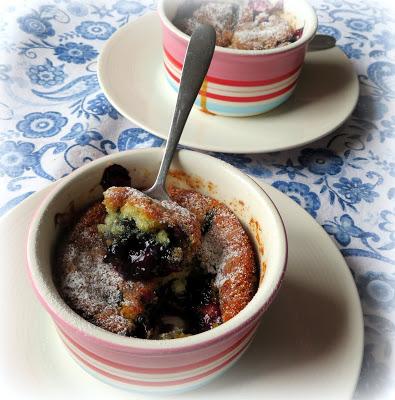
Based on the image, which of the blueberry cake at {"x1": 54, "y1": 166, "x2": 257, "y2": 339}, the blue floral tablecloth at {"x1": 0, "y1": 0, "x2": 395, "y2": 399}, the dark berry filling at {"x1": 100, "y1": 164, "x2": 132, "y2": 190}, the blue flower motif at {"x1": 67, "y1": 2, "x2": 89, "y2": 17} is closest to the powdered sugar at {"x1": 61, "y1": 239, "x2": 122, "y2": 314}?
the blueberry cake at {"x1": 54, "y1": 166, "x2": 257, "y2": 339}

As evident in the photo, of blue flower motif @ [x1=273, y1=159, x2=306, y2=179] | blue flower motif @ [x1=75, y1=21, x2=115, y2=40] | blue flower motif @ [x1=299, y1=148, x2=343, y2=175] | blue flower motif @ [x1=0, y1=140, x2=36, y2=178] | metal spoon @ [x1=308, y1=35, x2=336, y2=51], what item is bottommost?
blue flower motif @ [x1=0, y1=140, x2=36, y2=178]

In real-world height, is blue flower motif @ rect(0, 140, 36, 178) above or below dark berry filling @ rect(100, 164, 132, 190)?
below

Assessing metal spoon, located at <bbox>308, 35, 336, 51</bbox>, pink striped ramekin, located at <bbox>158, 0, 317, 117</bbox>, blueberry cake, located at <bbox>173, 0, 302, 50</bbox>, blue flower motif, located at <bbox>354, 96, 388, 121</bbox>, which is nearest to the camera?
pink striped ramekin, located at <bbox>158, 0, 317, 117</bbox>

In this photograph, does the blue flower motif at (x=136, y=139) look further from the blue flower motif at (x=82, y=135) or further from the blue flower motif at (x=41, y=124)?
the blue flower motif at (x=41, y=124)

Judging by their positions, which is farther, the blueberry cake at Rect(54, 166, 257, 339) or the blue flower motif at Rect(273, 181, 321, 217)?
the blue flower motif at Rect(273, 181, 321, 217)

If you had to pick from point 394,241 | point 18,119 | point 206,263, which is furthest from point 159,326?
point 18,119

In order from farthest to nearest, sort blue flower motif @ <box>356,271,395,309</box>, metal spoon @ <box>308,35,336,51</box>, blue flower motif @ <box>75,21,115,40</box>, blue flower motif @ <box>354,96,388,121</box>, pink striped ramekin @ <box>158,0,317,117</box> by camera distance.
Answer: blue flower motif @ <box>75,21,115,40</box>
metal spoon @ <box>308,35,336,51</box>
blue flower motif @ <box>354,96,388,121</box>
pink striped ramekin @ <box>158,0,317,117</box>
blue flower motif @ <box>356,271,395,309</box>

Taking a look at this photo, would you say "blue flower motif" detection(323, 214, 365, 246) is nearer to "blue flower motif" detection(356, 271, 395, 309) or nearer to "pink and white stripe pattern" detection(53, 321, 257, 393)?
"blue flower motif" detection(356, 271, 395, 309)
